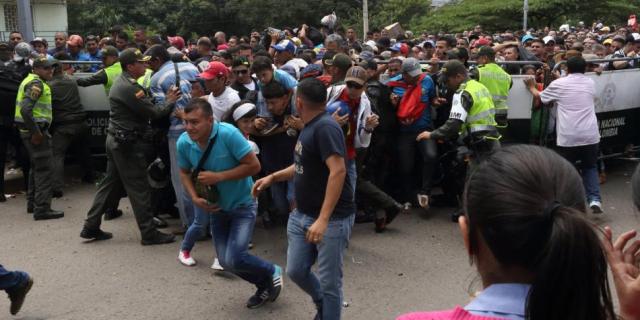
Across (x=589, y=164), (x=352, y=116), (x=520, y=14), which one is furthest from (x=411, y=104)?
(x=520, y=14)

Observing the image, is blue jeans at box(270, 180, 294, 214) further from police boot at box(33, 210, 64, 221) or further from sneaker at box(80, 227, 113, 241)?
police boot at box(33, 210, 64, 221)

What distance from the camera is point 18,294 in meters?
4.87

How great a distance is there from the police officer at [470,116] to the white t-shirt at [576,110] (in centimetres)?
92

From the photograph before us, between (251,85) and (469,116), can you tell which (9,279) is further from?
(469,116)

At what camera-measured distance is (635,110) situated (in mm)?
9047

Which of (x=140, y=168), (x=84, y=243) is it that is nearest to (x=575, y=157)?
(x=140, y=168)

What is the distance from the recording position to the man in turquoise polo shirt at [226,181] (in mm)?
4863

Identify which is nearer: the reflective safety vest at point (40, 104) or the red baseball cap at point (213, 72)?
the red baseball cap at point (213, 72)

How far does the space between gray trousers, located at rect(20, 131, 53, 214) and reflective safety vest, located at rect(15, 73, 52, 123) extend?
0.18 metres

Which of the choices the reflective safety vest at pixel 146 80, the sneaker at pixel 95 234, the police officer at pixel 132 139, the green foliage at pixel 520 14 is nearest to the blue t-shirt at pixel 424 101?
the police officer at pixel 132 139

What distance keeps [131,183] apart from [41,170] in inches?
71.2

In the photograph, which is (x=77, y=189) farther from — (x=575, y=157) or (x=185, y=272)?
(x=575, y=157)

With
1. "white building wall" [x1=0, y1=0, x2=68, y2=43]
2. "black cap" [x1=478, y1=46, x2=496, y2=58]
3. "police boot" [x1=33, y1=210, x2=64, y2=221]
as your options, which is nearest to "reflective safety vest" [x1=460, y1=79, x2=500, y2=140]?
"black cap" [x1=478, y1=46, x2=496, y2=58]

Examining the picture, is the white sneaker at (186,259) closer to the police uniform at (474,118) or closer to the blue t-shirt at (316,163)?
the blue t-shirt at (316,163)
